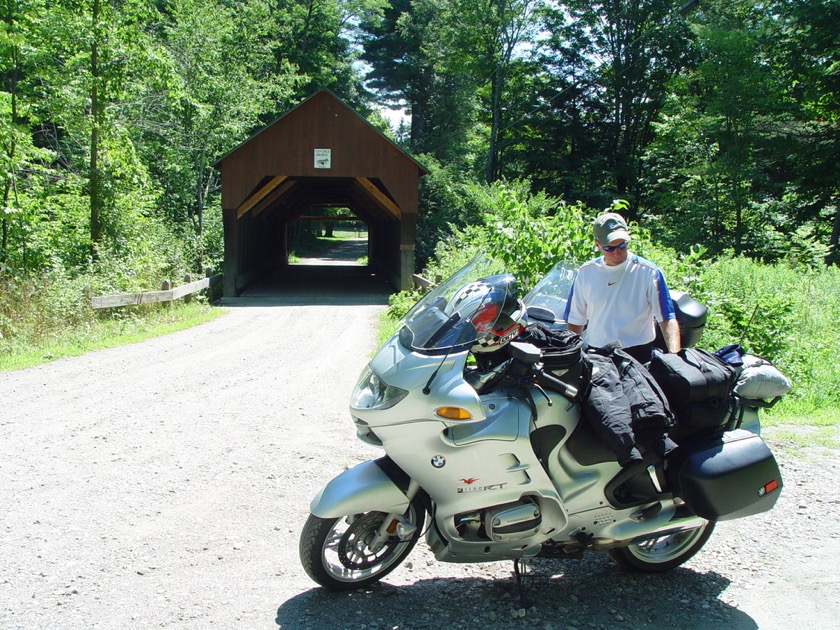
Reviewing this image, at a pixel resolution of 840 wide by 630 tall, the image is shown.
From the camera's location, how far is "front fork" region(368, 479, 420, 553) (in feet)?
11.3

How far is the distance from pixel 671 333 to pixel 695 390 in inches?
37.4

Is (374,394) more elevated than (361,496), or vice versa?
(374,394)

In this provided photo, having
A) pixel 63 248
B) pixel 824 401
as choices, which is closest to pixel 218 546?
pixel 824 401

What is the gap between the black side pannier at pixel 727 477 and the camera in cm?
335

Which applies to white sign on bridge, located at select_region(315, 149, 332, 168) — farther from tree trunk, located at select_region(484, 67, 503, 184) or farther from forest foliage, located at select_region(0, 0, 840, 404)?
tree trunk, located at select_region(484, 67, 503, 184)

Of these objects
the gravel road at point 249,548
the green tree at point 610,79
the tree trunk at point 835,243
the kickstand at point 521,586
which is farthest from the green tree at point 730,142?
the kickstand at point 521,586

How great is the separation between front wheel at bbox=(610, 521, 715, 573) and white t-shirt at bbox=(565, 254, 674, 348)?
114 centimetres

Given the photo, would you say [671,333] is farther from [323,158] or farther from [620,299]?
[323,158]

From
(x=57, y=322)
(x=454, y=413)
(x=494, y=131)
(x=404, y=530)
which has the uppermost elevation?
(x=494, y=131)

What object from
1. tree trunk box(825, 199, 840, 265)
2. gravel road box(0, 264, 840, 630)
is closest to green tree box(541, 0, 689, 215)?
tree trunk box(825, 199, 840, 265)

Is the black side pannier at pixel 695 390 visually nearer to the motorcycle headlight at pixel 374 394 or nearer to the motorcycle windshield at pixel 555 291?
the motorcycle windshield at pixel 555 291

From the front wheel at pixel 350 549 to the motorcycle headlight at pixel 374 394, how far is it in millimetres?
547

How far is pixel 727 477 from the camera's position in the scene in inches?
132

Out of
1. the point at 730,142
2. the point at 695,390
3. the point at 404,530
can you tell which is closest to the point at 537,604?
the point at 404,530
